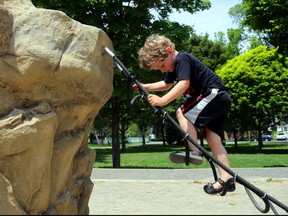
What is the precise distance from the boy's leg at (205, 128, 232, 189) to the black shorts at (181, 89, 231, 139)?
6 centimetres

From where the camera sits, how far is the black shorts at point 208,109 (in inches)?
194

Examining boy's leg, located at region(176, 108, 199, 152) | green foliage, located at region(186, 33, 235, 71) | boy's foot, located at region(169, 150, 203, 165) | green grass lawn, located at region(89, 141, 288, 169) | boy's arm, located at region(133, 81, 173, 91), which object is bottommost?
green grass lawn, located at region(89, 141, 288, 169)

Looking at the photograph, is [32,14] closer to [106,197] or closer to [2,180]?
[2,180]

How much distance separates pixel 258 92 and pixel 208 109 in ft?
106

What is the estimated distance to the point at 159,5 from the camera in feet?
67.2

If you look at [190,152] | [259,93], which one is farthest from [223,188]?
[259,93]

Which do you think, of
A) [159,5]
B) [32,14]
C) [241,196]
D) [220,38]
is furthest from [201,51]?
[32,14]

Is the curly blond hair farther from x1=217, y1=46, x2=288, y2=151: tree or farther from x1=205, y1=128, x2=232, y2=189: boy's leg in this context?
x1=217, y1=46, x2=288, y2=151: tree

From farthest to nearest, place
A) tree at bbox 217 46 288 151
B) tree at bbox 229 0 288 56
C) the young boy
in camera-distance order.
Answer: tree at bbox 217 46 288 151
tree at bbox 229 0 288 56
the young boy

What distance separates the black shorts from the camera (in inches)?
194

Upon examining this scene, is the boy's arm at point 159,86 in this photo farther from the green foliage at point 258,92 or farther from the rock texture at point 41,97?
the green foliage at point 258,92

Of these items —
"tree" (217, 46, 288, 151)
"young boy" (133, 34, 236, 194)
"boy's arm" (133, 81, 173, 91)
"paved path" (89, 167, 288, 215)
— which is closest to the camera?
"young boy" (133, 34, 236, 194)

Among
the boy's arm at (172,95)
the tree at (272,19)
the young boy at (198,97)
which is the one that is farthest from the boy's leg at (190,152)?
the tree at (272,19)

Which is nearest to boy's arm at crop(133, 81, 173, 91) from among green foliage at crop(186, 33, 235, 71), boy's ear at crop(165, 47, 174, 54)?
boy's ear at crop(165, 47, 174, 54)
